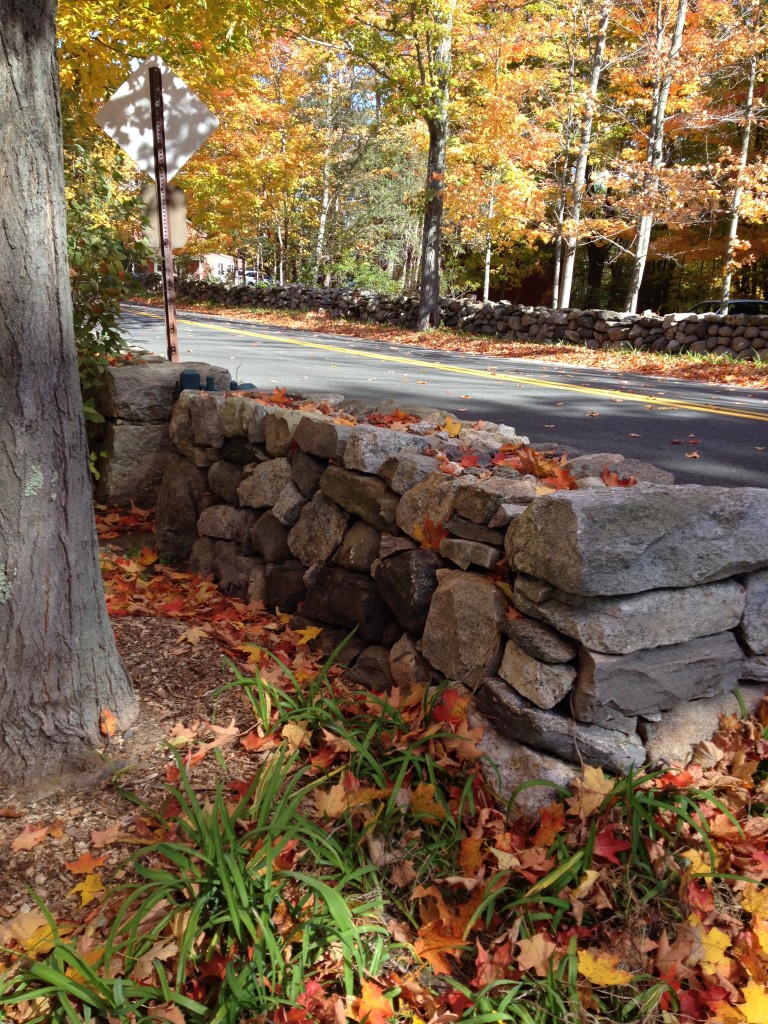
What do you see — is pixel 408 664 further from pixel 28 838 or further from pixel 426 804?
pixel 28 838

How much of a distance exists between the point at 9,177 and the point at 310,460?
1.84 meters

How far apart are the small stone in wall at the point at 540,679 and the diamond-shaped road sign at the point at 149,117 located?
14.8 ft

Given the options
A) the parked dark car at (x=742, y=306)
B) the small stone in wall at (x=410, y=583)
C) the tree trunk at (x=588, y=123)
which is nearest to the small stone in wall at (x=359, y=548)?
the small stone in wall at (x=410, y=583)

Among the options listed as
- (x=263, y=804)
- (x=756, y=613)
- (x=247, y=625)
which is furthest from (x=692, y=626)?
(x=247, y=625)

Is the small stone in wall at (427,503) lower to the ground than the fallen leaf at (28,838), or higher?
higher

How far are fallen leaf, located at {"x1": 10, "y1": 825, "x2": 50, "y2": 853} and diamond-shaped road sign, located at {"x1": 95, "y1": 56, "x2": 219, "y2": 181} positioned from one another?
15.0 feet

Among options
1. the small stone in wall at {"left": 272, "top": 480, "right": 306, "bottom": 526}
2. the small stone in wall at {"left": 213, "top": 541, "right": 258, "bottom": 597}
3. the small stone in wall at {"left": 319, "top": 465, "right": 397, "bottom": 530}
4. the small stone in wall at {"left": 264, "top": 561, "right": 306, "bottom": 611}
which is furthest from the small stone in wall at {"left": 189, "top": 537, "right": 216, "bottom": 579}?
the small stone in wall at {"left": 319, "top": 465, "right": 397, "bottom": 530}

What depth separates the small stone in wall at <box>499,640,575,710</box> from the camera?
2.58 meters

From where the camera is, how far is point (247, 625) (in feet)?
13.1

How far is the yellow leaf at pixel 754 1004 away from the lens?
84.7 inches

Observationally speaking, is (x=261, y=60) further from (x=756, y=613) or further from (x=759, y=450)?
(x=756, y=613)

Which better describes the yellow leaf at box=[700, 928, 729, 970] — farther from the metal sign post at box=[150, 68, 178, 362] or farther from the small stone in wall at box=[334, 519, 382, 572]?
the metal sign post at box=[150, 68, 178, 362]

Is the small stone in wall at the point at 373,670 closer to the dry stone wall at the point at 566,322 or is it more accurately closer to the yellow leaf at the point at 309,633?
the yellow leaf at the point at 309,633

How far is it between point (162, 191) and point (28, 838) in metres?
4.69
